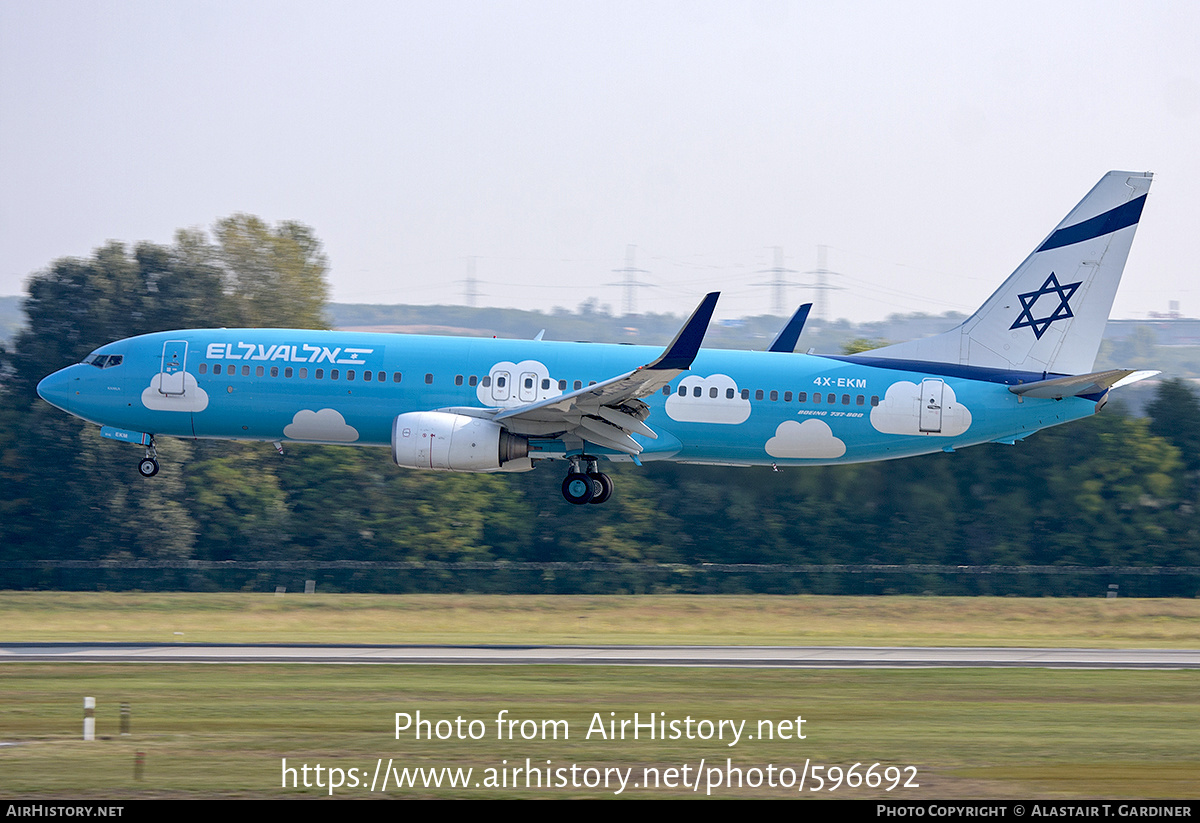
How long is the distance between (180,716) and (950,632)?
1045 inches

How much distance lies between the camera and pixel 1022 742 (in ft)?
70.0

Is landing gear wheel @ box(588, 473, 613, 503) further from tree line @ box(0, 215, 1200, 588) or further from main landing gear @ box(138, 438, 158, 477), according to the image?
tree line @ box(0, 215, 1200, 588)

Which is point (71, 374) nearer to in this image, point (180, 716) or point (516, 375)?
point (516, 375)

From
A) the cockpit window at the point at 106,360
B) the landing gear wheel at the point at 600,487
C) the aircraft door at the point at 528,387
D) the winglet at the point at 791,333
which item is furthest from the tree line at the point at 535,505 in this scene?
the cockpit window at the point at 106,360

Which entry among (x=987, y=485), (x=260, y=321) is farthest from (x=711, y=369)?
(x=260, y=321)

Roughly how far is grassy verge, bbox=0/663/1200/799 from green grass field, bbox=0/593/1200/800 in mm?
58

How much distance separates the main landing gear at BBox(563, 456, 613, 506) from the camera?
36438 mm

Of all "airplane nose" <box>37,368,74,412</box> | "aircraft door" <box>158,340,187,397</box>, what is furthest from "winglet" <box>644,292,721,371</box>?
"airplane nose" <box>37,368,74,412</box>

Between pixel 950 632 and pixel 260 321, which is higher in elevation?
pixel 260 321

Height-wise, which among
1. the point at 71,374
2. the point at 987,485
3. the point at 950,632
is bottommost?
the point at 950,632

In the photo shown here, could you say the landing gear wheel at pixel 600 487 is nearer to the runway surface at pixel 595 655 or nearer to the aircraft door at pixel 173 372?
the runway surface at pixel 595 655

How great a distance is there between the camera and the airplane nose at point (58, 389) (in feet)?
122

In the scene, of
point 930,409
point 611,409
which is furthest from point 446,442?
point 930,409

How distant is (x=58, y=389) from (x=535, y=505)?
32.0m
